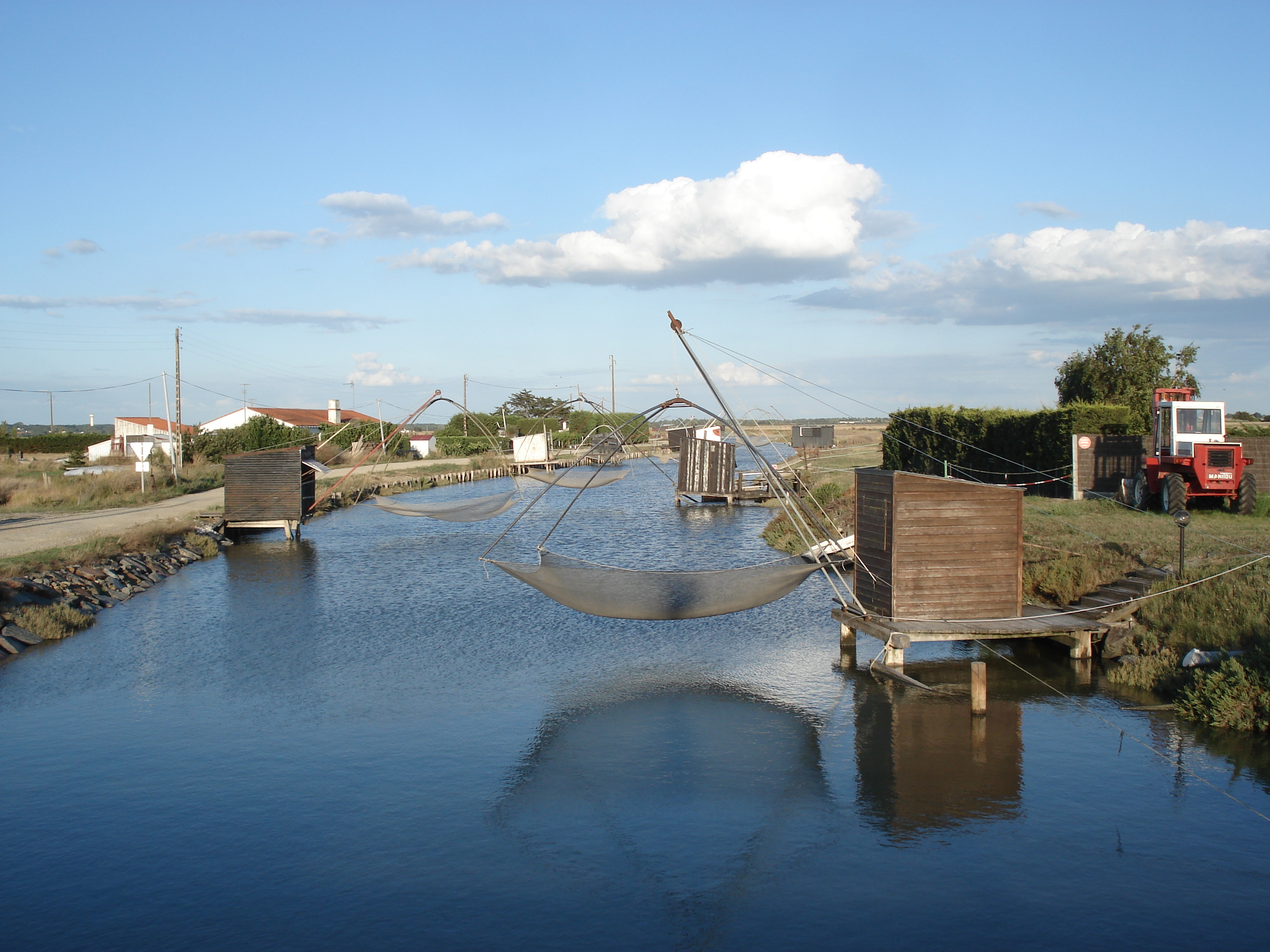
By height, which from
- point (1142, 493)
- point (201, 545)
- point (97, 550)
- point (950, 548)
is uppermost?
point (1142, 493)

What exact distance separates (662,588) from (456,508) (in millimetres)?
11383

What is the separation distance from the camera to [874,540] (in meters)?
12.6

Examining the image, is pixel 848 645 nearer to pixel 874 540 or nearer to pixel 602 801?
pixel 874 540

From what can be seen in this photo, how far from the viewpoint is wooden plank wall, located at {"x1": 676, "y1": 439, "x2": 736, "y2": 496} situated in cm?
3816

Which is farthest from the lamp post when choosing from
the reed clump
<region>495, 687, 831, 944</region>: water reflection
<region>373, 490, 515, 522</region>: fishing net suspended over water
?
the reed clump

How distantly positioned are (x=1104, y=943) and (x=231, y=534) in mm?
26719

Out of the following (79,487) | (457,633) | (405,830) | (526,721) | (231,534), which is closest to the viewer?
(405,830)

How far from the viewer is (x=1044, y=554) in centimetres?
1531

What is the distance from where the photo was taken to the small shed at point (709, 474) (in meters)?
38.1

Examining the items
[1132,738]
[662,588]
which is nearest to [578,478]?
[662,588]

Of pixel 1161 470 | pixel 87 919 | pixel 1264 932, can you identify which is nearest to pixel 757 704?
pixel 1264 932

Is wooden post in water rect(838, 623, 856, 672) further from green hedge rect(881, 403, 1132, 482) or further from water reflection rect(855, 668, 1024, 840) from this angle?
green hedge rect(881, 403, 1132, 482)

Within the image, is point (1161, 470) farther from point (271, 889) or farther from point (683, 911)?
point (271, 889)

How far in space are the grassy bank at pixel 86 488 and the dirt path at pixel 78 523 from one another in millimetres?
779
